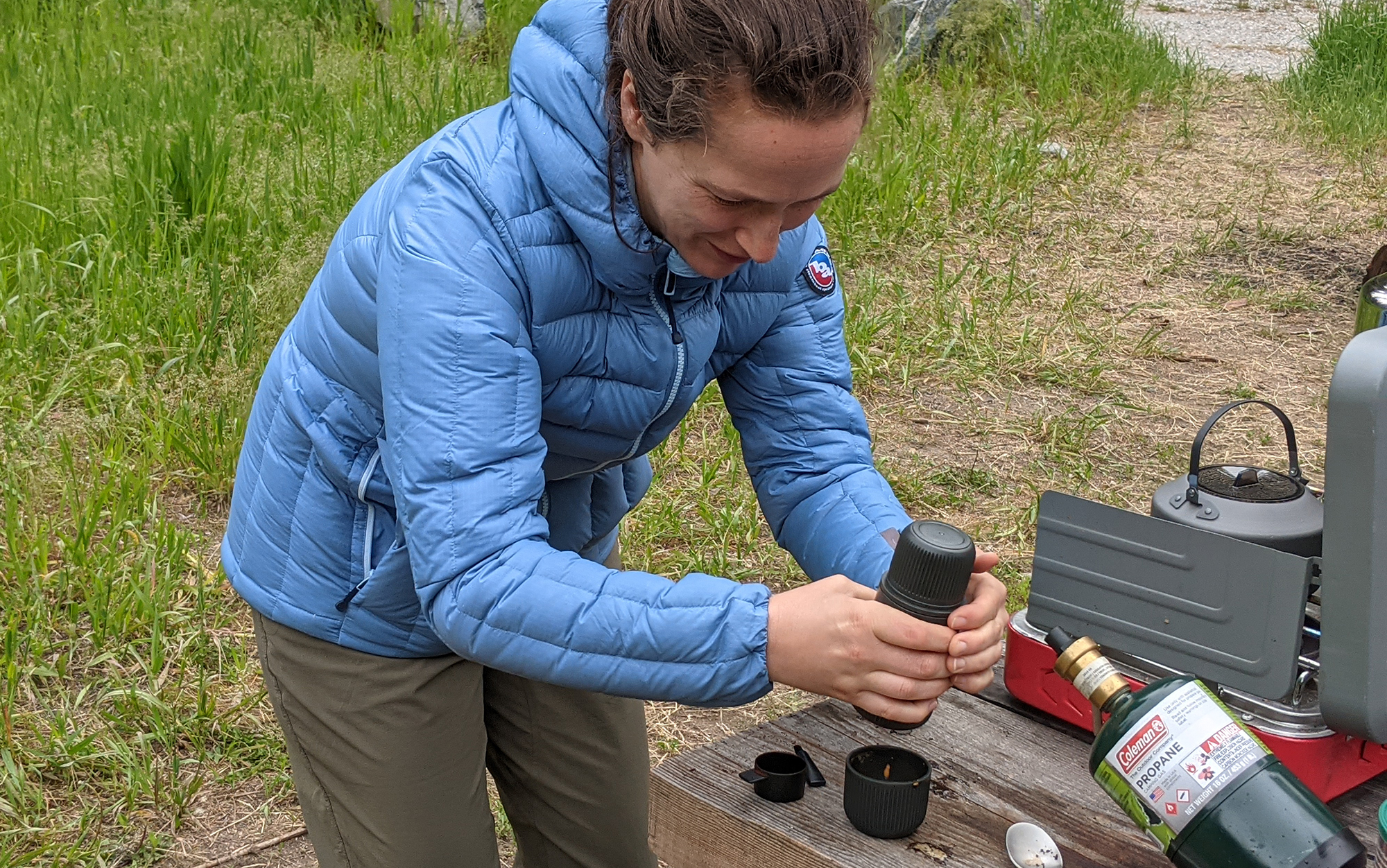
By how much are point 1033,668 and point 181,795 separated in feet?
5.65

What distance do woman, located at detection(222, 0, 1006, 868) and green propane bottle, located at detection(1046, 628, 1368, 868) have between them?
0.62 ft

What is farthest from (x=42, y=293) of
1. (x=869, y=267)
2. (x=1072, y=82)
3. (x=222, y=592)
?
(x=1072, y=82)

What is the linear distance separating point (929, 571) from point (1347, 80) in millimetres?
6812

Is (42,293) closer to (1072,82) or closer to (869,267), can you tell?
(869,267)

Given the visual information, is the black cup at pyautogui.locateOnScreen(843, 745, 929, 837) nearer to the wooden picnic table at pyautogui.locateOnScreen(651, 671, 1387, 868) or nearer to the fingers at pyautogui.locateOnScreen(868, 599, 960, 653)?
the wooden picnic table at pyautogui.locateOnScreen(651, 671, 1387, 868)

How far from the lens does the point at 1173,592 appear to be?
1.42 m

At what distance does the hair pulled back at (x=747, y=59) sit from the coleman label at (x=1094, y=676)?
1.77 ft

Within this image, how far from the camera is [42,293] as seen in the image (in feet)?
12.2

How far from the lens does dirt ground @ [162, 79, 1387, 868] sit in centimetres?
340

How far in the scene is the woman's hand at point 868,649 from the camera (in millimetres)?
1200

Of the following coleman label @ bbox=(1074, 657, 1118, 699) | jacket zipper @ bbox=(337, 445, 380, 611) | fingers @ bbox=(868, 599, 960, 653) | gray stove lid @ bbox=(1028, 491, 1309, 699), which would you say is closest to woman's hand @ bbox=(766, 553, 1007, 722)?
fingers @ bbox=(868, 599, 960, 653)

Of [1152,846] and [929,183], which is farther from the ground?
[1152,846]

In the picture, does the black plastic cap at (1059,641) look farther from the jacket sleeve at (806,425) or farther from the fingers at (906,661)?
the jacket sleeve at (806,425)

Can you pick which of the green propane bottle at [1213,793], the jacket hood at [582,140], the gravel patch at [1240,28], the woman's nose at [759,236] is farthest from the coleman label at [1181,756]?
the gravel patch at [1240,28]
